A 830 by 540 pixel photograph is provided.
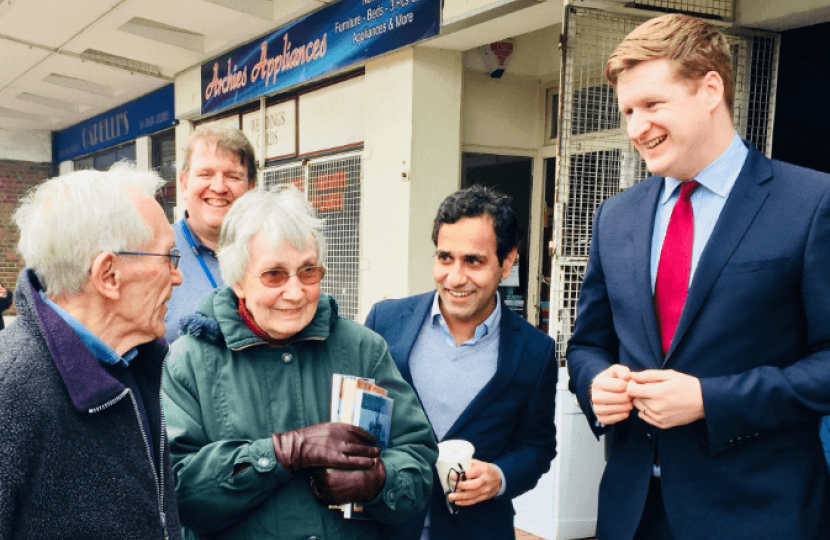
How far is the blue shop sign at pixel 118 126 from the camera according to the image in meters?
10.7

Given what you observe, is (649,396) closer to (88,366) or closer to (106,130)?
(88,366)

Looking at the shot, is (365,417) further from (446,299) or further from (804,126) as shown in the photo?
(804,126)

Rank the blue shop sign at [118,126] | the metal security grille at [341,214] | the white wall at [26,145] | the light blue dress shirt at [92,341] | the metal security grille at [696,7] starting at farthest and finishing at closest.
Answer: the white wall at [26,145], the blue shop sign at [118,126], the metal security grille at [341,214], the metal security grille at [696,7], the light blue dress shirt at [92,341]

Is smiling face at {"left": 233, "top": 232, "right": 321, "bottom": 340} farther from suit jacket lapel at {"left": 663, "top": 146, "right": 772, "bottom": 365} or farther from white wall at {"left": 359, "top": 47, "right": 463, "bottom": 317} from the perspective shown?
white wall at {"left": 359, "top": 47, "right": 463, "bottom": 317}

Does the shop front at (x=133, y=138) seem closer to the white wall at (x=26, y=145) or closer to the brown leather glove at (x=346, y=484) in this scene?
the white wall at (x=26, y=145)

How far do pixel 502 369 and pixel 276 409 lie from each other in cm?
76

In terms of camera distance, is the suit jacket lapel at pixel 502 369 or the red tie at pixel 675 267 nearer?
the red tie at pixel 675 267

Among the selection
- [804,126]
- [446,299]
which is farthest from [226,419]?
[804,126]

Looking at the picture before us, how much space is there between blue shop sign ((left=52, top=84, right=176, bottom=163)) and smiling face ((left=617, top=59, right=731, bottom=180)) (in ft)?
31.7

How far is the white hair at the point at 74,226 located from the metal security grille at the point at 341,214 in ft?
17.5

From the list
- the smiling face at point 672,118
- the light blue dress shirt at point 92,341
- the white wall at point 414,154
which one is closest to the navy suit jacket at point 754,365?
the smiling face at point 672,118

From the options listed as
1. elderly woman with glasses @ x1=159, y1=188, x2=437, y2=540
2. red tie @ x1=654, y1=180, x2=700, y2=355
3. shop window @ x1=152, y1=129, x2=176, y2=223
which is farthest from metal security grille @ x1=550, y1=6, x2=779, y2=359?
shop window @ x1=152, y1=129, x2=176, y2=223

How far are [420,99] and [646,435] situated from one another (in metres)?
4.41

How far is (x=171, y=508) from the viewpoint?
→ 4.87ft
